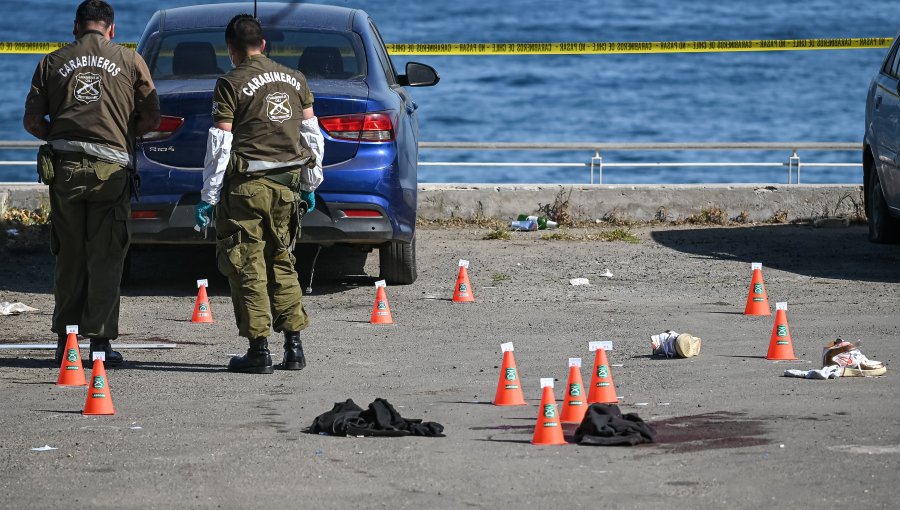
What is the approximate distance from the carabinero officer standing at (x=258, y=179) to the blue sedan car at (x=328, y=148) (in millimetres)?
2158

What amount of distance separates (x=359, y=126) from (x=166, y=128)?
4.29ft

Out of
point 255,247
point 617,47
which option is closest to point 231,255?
point 255,247

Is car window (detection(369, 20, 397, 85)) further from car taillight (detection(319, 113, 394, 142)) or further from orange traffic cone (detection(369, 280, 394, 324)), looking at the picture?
orange traffic cone (detection(369, 280, 394, 324))

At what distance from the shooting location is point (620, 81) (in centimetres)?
7406

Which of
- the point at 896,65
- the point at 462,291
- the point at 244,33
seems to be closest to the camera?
the point at 244,33

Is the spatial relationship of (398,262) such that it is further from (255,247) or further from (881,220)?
(881,220)

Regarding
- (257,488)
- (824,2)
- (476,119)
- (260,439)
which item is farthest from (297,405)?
(824,2)

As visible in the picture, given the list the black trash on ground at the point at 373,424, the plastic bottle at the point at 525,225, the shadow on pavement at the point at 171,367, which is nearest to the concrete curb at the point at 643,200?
the plastic bottle at the point at 525,225

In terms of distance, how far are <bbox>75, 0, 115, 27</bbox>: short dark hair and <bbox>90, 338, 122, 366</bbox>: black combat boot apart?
5.70ft

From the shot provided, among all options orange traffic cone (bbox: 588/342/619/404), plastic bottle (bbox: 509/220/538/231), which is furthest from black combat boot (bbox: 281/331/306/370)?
plastic bottle (bbox: 509/220/538/231)

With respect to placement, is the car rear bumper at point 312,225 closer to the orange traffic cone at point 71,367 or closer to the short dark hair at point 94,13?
the short dark hair at point 94,13

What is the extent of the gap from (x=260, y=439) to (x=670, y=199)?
984 cm

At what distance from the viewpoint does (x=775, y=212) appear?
16031 mm

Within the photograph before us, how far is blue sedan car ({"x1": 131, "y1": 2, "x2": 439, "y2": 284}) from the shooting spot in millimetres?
10664
